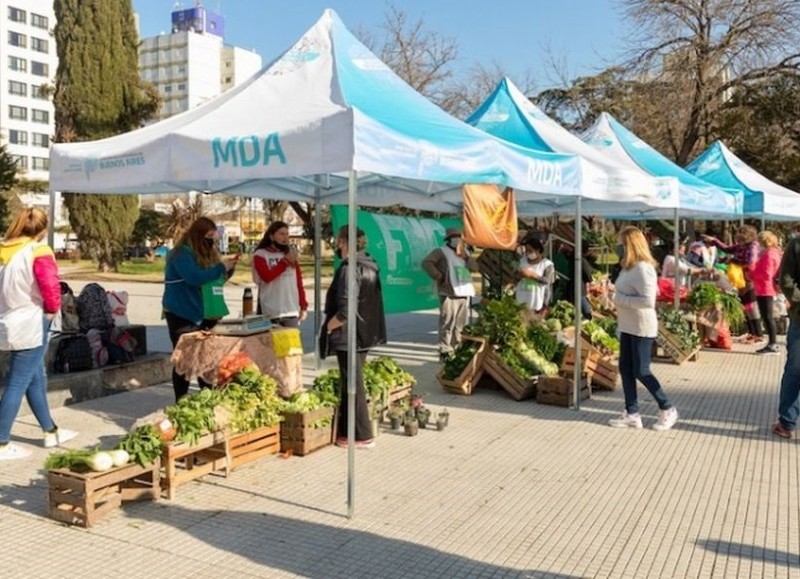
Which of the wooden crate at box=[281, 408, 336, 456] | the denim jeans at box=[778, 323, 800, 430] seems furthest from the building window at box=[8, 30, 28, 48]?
the denim jeans at box=[778, 323, 800, 430]

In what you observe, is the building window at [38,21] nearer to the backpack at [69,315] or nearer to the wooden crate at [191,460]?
the backpack at [69,315]

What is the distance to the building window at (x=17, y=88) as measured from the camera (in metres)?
92.2

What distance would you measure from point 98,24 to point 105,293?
1001 inches

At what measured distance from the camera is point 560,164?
299 inches

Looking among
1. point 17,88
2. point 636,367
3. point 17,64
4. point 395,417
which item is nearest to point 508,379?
point 636,367

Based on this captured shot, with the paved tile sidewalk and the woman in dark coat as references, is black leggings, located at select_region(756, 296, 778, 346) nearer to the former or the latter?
the paved tile sidewalk

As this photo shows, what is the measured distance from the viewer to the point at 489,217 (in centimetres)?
802

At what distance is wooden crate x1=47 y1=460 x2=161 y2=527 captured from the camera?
15.4 ft

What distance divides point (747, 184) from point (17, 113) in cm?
9673

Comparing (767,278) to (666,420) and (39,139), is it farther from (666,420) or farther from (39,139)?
(39,139)

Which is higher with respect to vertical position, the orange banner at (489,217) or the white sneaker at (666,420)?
the orange banner at (489,217)

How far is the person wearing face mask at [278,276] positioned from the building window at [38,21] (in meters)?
102

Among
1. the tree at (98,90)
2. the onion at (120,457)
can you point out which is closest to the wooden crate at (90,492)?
the onion at (120,457)

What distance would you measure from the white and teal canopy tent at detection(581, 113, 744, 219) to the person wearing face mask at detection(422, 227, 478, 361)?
2.72 m
